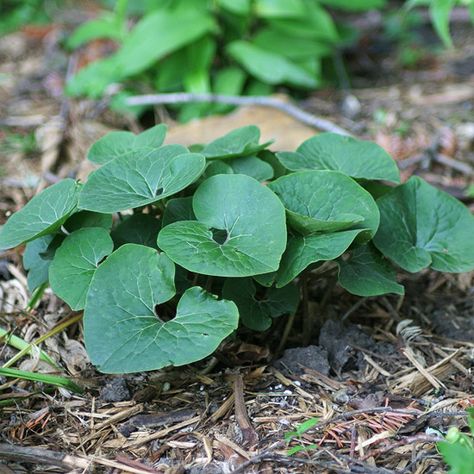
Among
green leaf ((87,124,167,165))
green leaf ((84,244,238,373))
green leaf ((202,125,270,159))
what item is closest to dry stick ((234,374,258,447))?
green leaf ((84,244,238,373))

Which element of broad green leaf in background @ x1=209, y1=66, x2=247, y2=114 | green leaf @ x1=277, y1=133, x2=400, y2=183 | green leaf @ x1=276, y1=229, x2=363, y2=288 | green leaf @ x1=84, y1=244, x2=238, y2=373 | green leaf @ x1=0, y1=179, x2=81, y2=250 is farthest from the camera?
broad green leaf in background @ x1=209, y1=66, x2=247, y2=114

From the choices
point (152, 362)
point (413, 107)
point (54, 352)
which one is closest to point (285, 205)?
point (152, 362)

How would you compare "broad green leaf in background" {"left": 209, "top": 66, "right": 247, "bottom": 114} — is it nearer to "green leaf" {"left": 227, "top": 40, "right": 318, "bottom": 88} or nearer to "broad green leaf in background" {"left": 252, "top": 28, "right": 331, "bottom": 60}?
"green leaf" {"left": 227, "top": 40, "right": 318, "bottom": 88}

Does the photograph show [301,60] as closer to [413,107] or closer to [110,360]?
[413,107]

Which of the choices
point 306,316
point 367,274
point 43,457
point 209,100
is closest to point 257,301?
point 306,316

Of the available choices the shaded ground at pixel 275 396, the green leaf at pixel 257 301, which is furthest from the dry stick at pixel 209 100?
the green leaf at pixel 257 301

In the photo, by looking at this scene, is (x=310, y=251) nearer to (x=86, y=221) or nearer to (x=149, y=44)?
(x=86, y=221)
